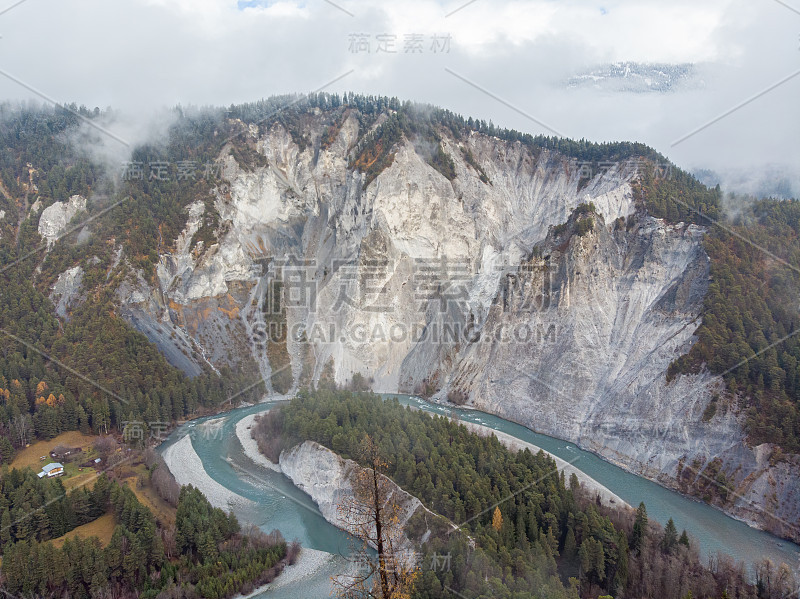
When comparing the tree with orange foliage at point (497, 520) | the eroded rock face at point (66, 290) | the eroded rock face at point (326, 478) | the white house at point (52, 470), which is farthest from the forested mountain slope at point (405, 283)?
the eroded rock face at point (326, 478)

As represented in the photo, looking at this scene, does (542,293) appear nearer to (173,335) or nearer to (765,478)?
(765,478)

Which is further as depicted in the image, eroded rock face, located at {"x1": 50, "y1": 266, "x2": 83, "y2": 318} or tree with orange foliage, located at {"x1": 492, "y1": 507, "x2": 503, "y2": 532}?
eroded rock face, located at {"x1": 50, "y1": 266, "x2": 83, "y2": 318}

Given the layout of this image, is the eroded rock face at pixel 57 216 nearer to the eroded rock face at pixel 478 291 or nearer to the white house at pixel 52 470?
the eroded rock face at pixel 478 291

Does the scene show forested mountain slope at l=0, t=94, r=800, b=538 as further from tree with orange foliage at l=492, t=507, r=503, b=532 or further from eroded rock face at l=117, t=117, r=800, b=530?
tree with orange foliage at l=492, t=507, r=503, b=532

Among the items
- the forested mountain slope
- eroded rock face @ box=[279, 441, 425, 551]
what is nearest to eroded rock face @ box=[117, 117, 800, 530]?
the forested mountain slope

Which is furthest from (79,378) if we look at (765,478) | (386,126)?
(765,478)

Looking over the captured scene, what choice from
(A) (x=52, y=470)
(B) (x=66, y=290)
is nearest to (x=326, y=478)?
(A) (x=52, y=470)
